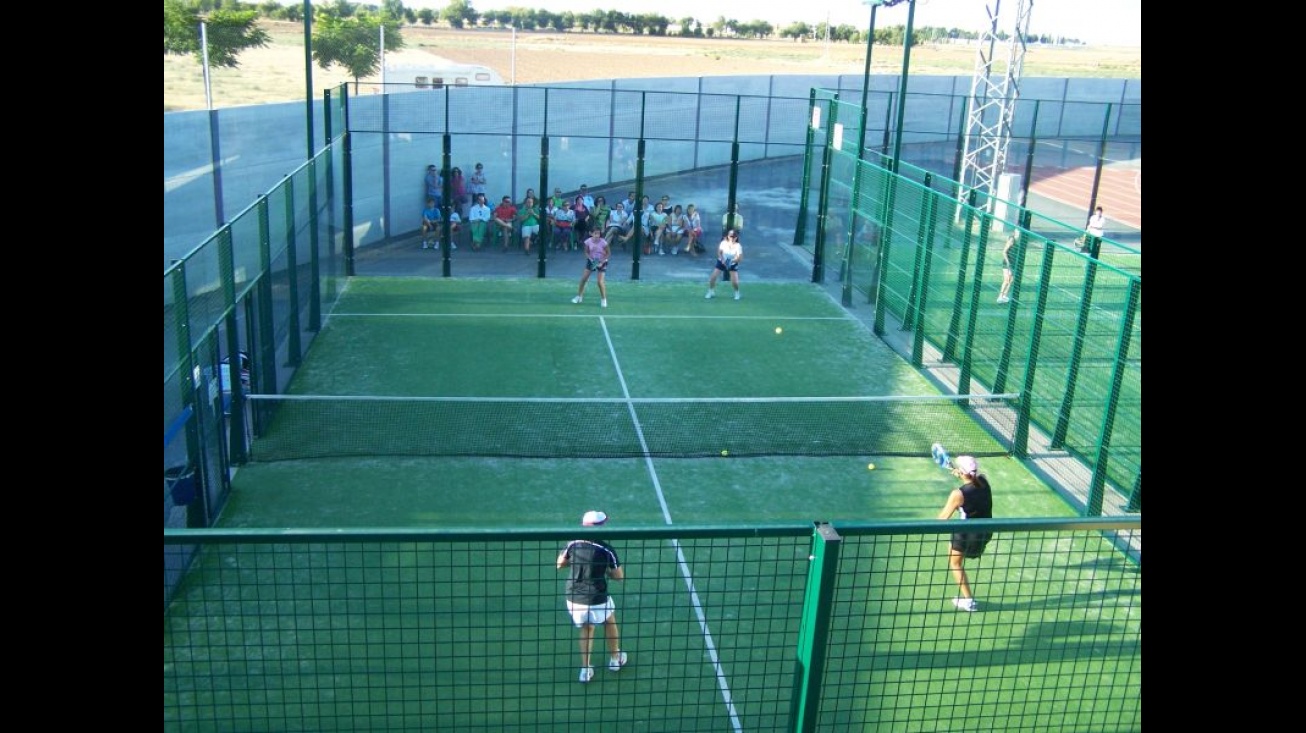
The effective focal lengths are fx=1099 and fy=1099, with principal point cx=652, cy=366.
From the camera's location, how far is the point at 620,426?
1318 centimetres

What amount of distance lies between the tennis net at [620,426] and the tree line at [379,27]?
16.8 ft

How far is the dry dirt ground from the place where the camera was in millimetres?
35562

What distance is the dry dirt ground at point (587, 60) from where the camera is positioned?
35.6 m

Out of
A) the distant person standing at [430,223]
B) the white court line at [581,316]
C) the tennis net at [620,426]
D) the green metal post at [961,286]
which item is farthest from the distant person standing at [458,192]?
the green metal post at [961,286]

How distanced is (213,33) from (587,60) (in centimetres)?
3507

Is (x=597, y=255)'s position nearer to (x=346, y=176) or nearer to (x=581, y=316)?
(x=581, y=316)

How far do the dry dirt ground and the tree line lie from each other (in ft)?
3.37

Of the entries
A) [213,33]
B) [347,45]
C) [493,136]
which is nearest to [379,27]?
[347,45]
